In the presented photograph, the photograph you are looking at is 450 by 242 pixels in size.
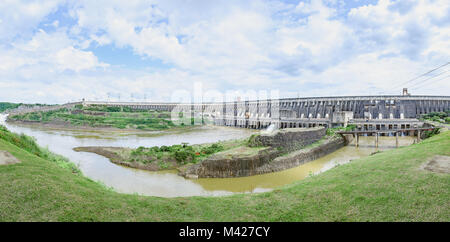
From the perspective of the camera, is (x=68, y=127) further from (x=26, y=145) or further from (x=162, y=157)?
(x=26, y=145)

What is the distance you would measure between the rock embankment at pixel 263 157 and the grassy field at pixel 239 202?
9024mm

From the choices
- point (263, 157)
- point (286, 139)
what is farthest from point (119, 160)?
point (286, 139)

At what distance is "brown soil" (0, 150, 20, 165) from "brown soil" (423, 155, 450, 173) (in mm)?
14746

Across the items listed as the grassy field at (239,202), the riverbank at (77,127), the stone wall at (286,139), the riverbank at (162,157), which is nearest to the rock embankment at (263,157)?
the stone wall at (286,139)

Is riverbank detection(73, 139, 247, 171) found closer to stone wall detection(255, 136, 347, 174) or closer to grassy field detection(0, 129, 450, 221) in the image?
A: stone wall detection(255, 136, 347, 174)

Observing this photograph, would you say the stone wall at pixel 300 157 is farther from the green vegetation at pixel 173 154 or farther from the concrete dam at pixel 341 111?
the concrete dam at pixel 341 111

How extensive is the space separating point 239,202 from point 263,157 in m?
11.5

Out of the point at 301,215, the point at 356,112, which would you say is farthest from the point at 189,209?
the point at 356,112

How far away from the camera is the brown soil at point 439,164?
325 inches

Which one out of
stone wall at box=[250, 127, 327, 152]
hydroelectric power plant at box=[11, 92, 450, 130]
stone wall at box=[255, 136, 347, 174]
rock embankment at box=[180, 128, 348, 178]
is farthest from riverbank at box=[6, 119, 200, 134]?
stone wall at box=[255, 136, 347, 174]

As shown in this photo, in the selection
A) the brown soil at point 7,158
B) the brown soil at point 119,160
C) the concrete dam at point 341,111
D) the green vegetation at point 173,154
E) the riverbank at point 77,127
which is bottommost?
the brown soil at point 119,160
